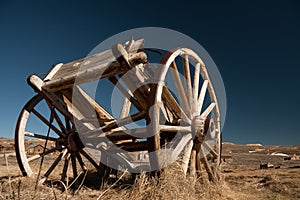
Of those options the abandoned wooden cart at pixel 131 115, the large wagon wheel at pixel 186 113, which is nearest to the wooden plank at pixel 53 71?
the abandoned wooden cart at pixel 131 115

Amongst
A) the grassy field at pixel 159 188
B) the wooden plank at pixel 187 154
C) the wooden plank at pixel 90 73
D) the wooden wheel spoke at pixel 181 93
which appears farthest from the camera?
the wooden wheel spoke at pixel 181 93

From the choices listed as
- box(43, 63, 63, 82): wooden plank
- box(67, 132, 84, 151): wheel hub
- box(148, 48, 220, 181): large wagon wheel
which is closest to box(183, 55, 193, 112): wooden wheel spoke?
box(148, 48, 220, 181): large wagon wheel

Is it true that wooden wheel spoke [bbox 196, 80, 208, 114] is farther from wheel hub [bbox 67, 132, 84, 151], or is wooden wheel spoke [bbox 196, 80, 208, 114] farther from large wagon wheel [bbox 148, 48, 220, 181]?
wheel hub [bbox 67, 132, 84, 151]

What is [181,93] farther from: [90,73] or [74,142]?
[74,142]

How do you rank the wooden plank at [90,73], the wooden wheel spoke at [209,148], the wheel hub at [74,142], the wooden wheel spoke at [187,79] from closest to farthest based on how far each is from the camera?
the wooden plank at [90,73] < the wooden wheel spoke at [187,79] < the wheel hub at [74,142] < the wooden wheel spoke at [209,148]

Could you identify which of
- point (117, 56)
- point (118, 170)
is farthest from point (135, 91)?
point (118, 170)

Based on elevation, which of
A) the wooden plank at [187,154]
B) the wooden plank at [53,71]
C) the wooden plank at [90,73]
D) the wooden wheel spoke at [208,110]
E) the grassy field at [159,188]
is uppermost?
the wooden plank at [53,71]

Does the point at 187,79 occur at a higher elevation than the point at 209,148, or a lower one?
higher

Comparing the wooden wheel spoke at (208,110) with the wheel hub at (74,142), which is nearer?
the wheel hub at (74,142)

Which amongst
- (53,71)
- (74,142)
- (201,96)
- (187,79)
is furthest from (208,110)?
(53,71)

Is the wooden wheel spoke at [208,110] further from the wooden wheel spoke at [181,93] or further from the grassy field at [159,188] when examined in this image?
the grassy field at [159,188]

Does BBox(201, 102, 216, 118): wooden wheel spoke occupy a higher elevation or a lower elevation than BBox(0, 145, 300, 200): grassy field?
higher

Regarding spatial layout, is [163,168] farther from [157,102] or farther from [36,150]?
[36,150]

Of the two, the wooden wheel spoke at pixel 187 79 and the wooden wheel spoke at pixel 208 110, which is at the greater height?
the wooden wheel spoke at pixel 187 79
